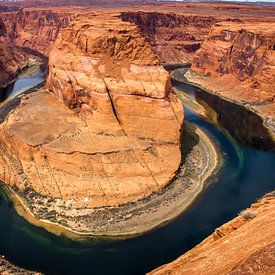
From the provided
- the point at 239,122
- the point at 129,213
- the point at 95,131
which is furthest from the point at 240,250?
the point at 239,122

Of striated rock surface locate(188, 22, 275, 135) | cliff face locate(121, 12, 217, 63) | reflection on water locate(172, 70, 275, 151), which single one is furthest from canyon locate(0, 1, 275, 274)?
cliff face locate(121, 12, 217, 63)

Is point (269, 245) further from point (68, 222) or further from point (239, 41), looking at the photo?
point (239, 41)

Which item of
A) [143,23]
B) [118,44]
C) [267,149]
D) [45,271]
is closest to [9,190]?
[45,271]

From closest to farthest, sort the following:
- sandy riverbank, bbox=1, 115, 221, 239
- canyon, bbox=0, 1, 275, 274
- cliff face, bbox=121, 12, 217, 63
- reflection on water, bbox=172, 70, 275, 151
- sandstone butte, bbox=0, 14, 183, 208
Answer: sandy riverbank, bbox=1, 115, 221, 239 < canyon, bbox=0, 1, 275, 274 < sandstone butte, bbox=0, 14, 183, 208 < reflection on water, bbox=172, 70, 275, 151 < cliff face, bbox=121, 12, 217, 63

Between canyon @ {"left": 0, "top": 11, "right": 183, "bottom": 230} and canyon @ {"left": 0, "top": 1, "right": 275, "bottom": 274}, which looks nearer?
canyon @ {"left": 0, "top": 1, "right": 275, "bottom": 274}

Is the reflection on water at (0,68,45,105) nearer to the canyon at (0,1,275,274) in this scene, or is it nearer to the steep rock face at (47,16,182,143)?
the canyon at (0,1,275,274)

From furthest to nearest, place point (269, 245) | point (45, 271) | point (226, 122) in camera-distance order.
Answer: point (226, 122) < point (45, 271) < point (269, 245)
